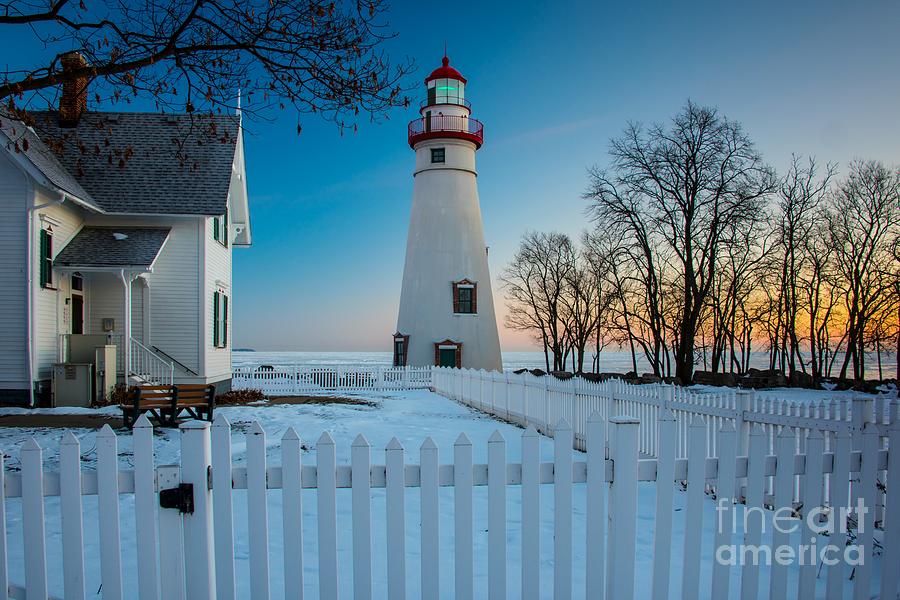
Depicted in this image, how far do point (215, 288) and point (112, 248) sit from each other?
360 centimetres

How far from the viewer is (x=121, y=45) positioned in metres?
5.77

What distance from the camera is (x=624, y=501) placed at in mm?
3426

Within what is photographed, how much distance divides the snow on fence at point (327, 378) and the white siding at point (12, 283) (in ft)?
30.4

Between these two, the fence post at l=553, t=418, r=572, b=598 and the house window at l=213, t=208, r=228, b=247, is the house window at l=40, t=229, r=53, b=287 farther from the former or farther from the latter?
the fence post at l=553, t=418, r=572, b=598

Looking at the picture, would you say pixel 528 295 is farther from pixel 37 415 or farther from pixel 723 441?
pixel 723 441

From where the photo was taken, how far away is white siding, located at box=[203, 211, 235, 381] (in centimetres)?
1850

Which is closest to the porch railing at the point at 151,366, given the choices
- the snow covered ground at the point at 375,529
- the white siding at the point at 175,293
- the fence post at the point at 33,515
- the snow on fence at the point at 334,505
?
the white siding at the point at 175,293

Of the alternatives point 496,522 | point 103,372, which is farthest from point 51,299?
point 496,522

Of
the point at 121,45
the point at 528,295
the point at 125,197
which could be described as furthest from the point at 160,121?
the point at 528,295

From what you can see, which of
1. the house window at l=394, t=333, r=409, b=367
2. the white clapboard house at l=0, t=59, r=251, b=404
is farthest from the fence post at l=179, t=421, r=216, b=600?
the house window at l=394, t=333, r=409, b=367

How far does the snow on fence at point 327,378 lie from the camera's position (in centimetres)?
2450

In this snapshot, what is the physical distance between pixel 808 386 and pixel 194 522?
1199 inches

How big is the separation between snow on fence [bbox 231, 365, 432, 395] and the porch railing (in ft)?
20.7

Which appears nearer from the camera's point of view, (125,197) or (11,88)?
(11,88)
